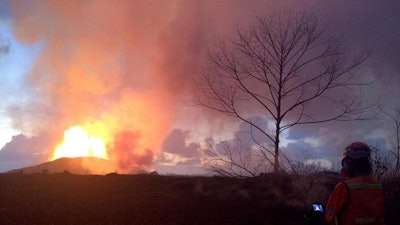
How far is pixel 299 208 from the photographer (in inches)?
503

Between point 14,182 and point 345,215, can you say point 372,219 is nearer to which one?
point 345,215

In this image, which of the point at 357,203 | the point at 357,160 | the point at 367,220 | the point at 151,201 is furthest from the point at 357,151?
the point at 151,201

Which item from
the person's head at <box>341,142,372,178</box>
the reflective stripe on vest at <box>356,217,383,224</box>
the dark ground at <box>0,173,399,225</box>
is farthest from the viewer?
the dark ground at <box>0,173,399,225</box>

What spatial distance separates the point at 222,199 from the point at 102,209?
3280 mm

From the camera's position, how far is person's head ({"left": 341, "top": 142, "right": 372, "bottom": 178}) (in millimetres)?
6023

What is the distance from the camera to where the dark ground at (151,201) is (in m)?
12.1

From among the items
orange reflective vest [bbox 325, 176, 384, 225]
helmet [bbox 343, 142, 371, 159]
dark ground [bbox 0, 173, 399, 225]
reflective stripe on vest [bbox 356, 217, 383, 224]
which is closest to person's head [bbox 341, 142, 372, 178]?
helmet [bbox 343, 142, 371, 159]

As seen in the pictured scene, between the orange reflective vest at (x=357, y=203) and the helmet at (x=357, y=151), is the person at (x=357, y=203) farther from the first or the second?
the helmet at (x=357, y=151)

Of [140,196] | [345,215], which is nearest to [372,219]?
[345,215]

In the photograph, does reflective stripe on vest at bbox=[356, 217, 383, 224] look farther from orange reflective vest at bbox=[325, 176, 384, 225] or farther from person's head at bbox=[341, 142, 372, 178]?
person's head at bbox=[341, 142, 372, 178]

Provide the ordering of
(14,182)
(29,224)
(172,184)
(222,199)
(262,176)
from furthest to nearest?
1. (14,182)
2. (172,184)
3. (262,176)
4. (222,199)
5. (29,224)

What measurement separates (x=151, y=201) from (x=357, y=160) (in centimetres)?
854

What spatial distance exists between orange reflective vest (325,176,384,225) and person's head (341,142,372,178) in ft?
0.50

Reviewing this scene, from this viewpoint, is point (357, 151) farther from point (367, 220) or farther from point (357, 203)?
point (367, 220)
